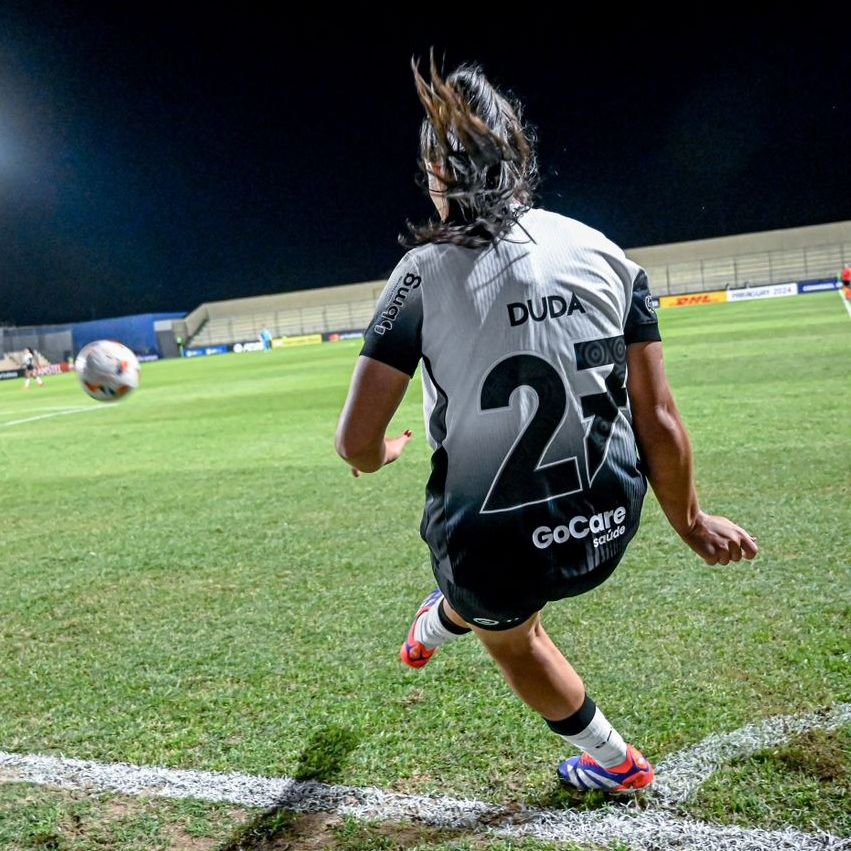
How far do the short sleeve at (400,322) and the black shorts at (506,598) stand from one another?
21.0 inches

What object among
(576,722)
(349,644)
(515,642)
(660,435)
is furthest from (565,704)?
(349,644)

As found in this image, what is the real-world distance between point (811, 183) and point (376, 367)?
5480 cm

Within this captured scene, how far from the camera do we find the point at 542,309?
1.75 meters

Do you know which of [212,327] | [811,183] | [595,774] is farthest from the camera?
[212,327]

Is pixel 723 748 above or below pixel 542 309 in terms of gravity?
below

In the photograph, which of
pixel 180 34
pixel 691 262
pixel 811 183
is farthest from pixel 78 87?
pixel 811 183

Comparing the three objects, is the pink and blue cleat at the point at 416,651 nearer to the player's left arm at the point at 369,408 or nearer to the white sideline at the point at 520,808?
the white sideline at the point at 520,808

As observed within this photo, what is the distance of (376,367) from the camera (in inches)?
70.7

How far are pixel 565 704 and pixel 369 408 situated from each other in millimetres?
1016

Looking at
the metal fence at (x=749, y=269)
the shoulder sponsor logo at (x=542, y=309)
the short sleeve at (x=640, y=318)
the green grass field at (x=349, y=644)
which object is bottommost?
the metal fence at (x=749, y=269)

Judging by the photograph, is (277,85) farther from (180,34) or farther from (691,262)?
(691,262)

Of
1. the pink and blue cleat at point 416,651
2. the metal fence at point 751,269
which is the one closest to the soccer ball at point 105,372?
the pink and blue cleat at point 416,651

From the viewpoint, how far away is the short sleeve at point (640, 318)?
1.92 meters

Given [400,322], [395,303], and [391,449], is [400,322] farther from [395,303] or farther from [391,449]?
[391,449]
